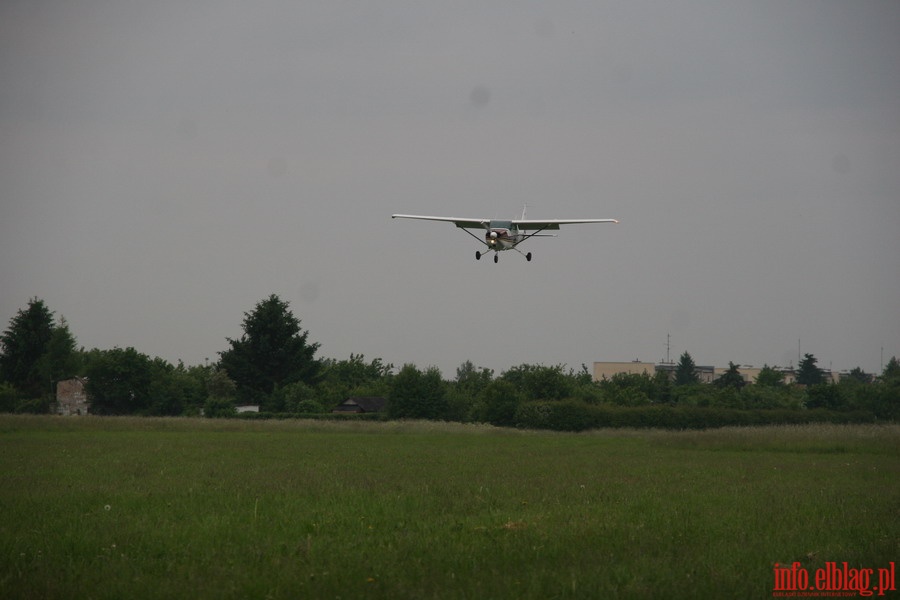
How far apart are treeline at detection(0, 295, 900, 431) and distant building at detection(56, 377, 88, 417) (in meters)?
0.81

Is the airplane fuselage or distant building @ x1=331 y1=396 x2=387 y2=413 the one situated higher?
the airplane fuselage

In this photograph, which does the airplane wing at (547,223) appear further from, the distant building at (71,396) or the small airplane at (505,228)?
the distant building at (71,396)

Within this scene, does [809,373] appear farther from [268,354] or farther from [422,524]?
[422,524]

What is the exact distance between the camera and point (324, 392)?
3428 inches

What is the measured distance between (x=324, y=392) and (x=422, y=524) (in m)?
71.8

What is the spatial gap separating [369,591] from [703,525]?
7215mm

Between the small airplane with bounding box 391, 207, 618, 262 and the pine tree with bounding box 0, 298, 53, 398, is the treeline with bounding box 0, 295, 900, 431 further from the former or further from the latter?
the small airplane with bounding box 391, 207, 618, 262

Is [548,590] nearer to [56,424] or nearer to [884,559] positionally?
[884,559]

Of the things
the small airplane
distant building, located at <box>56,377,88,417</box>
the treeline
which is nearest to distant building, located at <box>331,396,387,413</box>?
the treeline

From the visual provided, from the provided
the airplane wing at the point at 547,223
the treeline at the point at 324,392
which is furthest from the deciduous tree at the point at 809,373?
the airplane wing at the point at 547,223

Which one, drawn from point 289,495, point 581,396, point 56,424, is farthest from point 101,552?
point 581,396

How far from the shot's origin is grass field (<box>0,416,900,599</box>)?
12047mm

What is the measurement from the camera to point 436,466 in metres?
28.4

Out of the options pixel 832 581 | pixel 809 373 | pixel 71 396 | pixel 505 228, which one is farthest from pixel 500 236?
pixel 809 373
